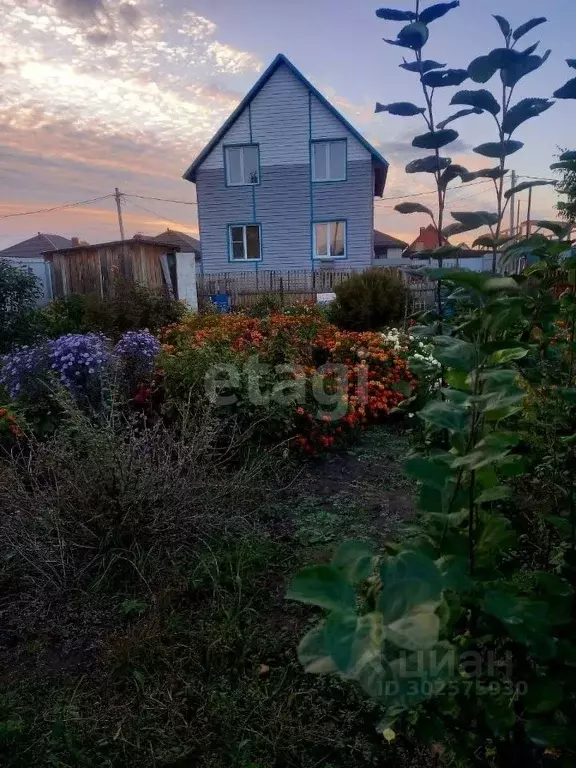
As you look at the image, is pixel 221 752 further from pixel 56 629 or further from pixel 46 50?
pixel 46 50

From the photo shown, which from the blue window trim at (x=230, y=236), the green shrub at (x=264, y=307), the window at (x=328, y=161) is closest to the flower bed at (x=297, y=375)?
the green shrub at (x=264, y=307)

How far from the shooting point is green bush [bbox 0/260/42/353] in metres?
6.11

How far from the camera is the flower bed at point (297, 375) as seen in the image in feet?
12.4

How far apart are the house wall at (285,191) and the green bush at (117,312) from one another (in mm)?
8392

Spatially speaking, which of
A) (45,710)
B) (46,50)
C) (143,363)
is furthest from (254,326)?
(45,710)

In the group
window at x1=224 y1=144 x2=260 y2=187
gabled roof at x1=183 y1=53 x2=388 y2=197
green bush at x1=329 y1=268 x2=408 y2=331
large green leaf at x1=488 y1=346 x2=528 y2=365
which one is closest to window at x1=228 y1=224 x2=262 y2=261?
window at x1=224 y1=144 x2=260 y2=187

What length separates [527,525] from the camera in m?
1.73

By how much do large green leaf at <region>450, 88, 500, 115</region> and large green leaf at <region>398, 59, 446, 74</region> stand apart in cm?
10

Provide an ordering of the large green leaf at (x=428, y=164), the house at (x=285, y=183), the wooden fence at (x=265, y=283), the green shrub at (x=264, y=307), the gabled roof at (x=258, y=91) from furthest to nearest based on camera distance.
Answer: the house at (x=285, y=183) < the gabled roof at (x=258, y=91) < the wooden fence at (x=265, y=283) < the green shrub at (x=264, y=307) < the large green leaf at (x=428, y=164)

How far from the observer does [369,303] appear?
293 inches

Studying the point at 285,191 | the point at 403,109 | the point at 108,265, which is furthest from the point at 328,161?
the point at 403,109

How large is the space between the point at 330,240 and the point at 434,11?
15477 millimetres

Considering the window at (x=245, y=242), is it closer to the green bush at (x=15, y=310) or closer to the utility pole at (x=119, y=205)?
the green bush at (x=15, y=310)

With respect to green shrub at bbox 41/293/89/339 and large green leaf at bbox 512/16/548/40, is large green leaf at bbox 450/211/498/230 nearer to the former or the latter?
large green leaf at bbox 512/16/548/40
